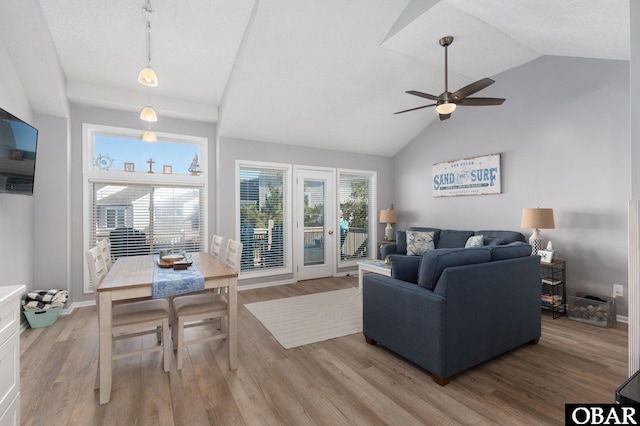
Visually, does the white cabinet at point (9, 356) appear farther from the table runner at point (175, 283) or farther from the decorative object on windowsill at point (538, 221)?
the decorative object on windowsill at point (538, 221)

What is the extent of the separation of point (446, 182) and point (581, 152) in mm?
1934

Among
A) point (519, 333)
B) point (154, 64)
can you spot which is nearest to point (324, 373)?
point (519, 333)

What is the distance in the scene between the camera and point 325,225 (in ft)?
19.1

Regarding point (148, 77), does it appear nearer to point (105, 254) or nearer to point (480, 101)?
point (105, 254)

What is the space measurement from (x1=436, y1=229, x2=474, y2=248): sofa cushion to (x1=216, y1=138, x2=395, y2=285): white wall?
5.11ft

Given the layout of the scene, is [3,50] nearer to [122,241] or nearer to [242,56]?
[242,56]

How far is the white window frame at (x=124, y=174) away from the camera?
161 inches

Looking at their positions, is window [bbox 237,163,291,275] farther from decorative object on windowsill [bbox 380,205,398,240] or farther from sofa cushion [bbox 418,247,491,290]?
sofa cushion [bbox 418,247,491,290]

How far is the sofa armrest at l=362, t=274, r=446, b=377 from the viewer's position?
214 centimetres

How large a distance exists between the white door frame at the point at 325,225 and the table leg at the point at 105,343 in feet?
11.6

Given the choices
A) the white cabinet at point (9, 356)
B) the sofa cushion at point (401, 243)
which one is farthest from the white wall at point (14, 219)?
the sofa cushion at point (401, 243)

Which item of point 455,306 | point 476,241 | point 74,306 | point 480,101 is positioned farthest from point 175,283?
point 476,241

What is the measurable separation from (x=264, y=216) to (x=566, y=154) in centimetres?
455

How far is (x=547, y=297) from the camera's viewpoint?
3689 mm
